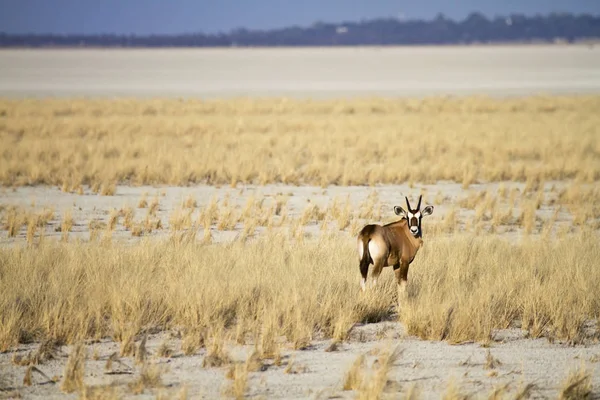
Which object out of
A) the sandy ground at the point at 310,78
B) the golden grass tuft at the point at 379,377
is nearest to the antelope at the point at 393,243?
the golden grass tuft at the point at 379,377

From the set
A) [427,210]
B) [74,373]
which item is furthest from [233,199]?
Answer: [74,373]

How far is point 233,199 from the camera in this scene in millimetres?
13891

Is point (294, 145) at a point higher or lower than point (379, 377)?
lower

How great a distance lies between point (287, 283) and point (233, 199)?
22.3 ft

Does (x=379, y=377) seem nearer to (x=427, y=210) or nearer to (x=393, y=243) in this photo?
(x=393, y=243)

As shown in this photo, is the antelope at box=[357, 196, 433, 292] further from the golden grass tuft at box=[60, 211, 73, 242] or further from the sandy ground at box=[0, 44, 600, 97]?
the sandy ground at box=[0, 44, 600, 97]

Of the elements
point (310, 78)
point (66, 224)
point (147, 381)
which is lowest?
point (66, 224)

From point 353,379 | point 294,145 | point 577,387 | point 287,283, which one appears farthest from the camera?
point 294,145

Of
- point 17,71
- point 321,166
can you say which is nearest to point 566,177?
point 321,166

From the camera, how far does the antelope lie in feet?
19.3

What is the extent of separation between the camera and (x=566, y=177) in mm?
16844

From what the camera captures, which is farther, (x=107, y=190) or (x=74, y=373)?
(x=107, y=190)

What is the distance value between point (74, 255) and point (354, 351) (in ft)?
10.8

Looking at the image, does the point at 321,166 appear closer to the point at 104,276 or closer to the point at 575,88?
the point at 104,276
